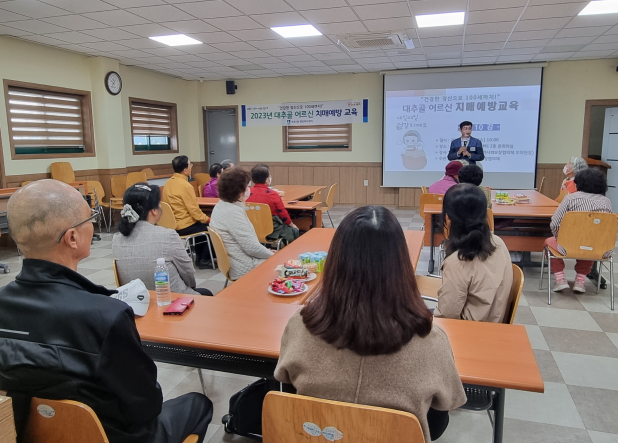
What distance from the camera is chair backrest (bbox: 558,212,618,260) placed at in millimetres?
3475

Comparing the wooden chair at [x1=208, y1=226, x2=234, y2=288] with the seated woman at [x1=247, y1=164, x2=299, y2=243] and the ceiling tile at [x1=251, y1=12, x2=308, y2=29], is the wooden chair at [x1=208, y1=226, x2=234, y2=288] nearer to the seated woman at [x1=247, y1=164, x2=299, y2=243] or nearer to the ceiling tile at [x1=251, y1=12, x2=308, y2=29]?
the seated woman at [x1=247, y1=164, x2=299, y2=243]

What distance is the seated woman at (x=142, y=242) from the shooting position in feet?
7.67

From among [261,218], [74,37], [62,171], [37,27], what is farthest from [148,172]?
[261,218]

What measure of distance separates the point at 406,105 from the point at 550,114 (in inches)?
101

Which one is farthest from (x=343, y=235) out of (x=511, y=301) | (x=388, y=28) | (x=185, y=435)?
(x=388, y=28)

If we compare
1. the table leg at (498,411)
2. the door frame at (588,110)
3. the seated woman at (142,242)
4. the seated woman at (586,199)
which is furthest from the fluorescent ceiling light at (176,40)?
the door frame at (588,110)

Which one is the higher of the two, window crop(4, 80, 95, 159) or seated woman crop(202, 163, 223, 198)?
window crop(4, 80, 95, 159)

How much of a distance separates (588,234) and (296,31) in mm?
4163

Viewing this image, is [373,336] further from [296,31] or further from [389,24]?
[296,31]

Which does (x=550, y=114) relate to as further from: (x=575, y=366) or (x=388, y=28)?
(x=575, y=366)

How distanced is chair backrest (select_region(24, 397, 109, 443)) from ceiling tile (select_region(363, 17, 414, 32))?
5.20 metres

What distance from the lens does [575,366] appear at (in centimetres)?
266

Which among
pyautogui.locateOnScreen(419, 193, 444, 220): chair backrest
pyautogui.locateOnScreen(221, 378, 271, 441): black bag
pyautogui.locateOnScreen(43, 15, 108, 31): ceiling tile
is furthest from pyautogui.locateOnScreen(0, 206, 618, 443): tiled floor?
pyautogui.locateOnScreen(43, 15, 108, 31): ceiling tile

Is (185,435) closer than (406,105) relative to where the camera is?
Yes
